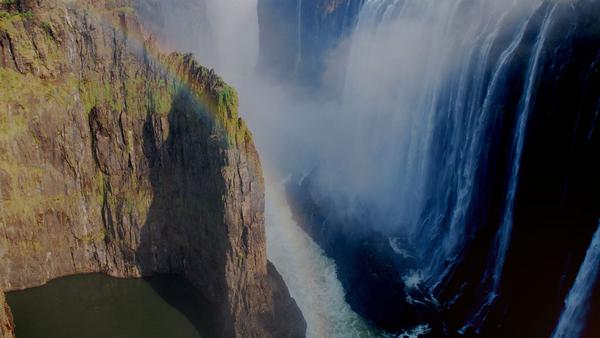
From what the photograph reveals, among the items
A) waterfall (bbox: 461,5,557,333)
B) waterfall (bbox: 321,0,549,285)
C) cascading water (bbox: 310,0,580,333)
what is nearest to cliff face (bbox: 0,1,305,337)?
waterfall (bbox: 461,5,557,333)

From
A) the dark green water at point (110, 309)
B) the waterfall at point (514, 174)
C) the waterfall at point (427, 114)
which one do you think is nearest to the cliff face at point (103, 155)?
the dark green water at point (110, 309)

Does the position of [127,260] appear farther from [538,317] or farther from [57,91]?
[538,317]

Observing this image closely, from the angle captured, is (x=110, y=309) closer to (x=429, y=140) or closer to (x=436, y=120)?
(x=429, y=140)

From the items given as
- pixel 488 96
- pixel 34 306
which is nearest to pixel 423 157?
pixel 488 96

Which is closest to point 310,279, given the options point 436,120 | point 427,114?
point 436,120

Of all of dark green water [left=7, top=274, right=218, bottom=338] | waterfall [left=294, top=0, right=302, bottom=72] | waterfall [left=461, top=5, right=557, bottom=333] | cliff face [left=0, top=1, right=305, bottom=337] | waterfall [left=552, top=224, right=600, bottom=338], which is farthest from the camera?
waterfall [left=294, top=0, right=302, bottom=72]

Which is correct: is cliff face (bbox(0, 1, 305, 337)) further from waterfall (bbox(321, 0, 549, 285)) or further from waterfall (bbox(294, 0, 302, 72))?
waterfall (bbox(294, 0, 302, 72))
